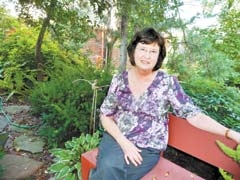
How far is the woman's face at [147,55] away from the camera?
60.4 inches

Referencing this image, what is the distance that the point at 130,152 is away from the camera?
4.90 ft

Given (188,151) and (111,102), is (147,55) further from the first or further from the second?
(188,151)

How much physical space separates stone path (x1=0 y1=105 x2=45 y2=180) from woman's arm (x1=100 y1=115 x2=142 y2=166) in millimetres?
908

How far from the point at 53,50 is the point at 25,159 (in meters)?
2.23

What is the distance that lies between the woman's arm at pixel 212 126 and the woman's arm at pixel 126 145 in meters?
0.33

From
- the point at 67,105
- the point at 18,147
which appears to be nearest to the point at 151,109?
the point at 67,105

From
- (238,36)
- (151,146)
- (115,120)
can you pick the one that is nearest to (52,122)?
(115,120)

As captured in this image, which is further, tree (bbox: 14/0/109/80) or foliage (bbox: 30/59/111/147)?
A: tree (bbox: 14/0/109/80)

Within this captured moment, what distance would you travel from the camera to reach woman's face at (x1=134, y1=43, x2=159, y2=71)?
5.03 ft

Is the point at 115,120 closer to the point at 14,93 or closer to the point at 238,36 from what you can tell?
the point at 14,93

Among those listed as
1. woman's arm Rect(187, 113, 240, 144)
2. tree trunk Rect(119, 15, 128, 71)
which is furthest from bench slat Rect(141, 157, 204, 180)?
tree trunk Rect(119, 15, 128, 71)

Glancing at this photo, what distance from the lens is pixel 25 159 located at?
2441 mm

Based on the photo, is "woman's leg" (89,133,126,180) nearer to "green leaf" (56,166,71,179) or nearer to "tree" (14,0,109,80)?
"green leaf" (56,166,71,179)

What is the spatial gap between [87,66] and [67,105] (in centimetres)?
95
